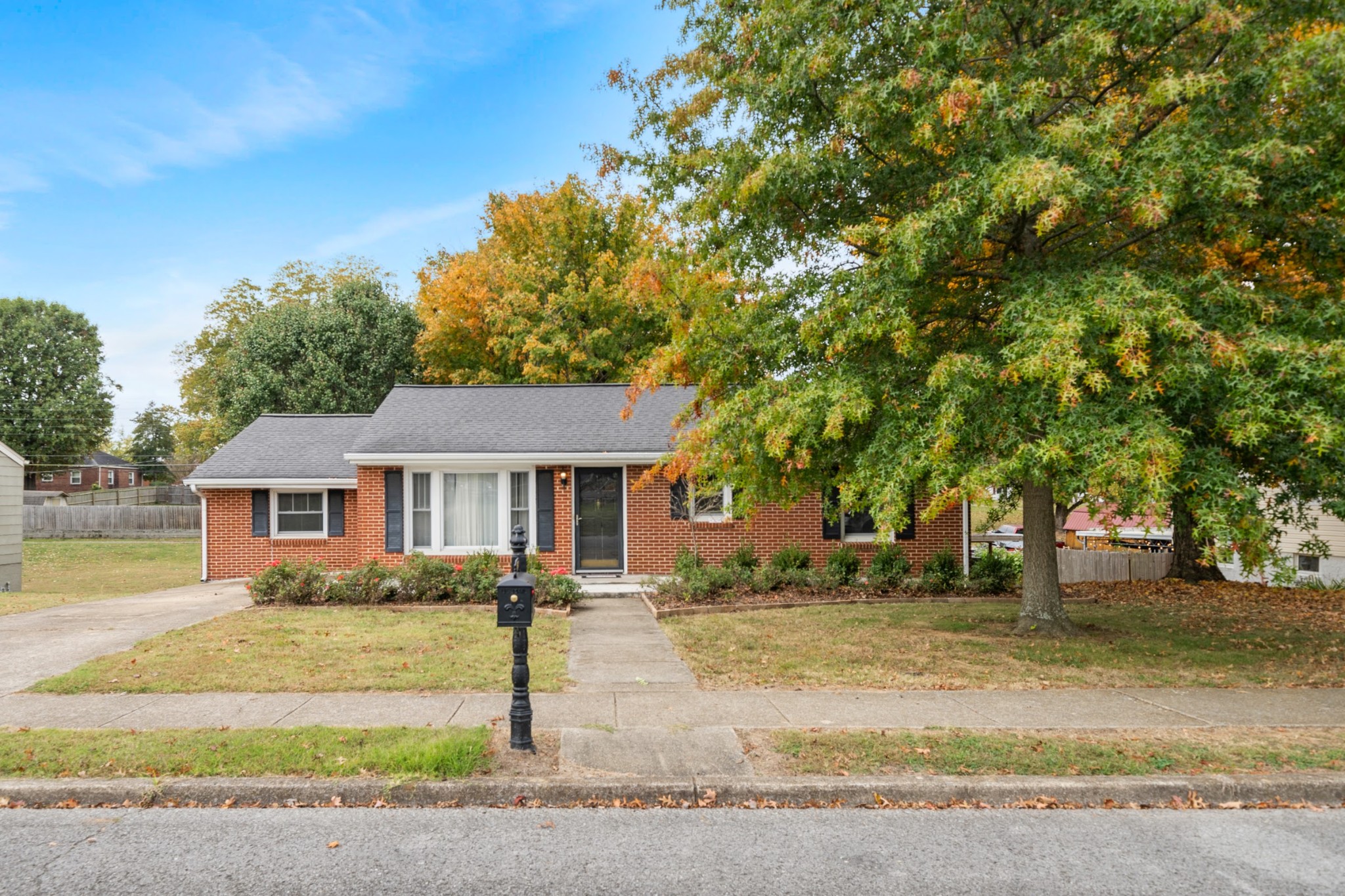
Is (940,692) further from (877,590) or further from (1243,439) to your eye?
(877,590)

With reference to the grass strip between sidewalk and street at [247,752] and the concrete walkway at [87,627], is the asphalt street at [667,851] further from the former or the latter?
the concrete walkway at [87,627]

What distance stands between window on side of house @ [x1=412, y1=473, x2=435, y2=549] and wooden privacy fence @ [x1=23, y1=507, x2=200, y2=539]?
25.5m

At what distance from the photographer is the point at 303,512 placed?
17.3 metres

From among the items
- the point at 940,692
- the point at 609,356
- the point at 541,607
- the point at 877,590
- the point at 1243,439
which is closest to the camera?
the point at 1243,439

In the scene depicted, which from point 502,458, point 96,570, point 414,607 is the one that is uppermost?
point 502,458

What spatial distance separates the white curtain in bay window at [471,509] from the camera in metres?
15.5

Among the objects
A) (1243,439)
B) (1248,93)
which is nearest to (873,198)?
(1248,93)

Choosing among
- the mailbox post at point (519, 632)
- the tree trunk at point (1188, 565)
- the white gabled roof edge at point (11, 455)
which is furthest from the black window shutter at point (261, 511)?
the tree trunk at point (1188, 565)

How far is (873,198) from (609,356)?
18.2 m

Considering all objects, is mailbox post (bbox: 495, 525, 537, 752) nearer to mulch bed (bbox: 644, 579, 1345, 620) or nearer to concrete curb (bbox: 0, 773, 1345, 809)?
concrete curb (bbox: 0, 773, 1345, 809)

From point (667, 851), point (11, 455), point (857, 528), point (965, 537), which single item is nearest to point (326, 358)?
Result: point (11, 455)

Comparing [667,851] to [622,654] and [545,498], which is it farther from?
[545,498]

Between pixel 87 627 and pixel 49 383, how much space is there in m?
49.0

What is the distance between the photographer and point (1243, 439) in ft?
19.9
